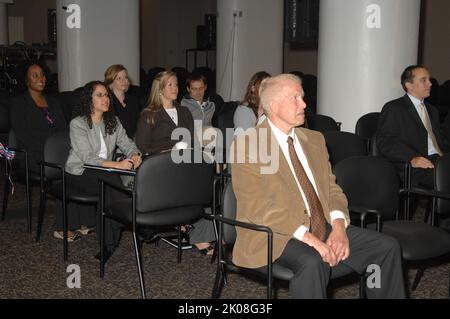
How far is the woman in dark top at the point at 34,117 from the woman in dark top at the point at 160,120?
34.4 inches

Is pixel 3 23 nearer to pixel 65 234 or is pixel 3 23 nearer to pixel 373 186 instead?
pixel 65 234

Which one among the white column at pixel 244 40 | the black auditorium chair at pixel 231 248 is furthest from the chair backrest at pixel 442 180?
the white column at pixel 244 40

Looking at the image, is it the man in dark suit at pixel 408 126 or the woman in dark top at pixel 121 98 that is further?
the woman in dark top at pixel 121 98

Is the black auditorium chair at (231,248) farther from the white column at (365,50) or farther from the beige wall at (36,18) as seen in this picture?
the beige wall at (36,18)

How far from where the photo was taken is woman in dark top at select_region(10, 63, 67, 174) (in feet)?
17.9

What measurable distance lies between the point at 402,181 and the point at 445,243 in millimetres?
1565

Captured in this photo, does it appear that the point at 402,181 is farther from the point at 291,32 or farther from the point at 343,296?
the point at 291,32

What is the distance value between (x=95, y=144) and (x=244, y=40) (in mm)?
5667

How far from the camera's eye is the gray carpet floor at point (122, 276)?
12.7 ft

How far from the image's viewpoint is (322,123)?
19.0 ft

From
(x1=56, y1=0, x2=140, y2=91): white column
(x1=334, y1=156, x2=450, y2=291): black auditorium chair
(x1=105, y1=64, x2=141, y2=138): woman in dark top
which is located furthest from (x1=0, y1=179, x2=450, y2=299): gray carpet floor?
(x1=56, y1=0, x2=140, y2=91): white column

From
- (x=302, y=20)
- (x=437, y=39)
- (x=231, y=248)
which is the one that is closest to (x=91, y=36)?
(x=302, y=20)

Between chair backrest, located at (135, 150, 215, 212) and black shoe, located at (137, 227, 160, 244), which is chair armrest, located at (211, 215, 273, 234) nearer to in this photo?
chair backrest, located at (135, 150, 215, 212)

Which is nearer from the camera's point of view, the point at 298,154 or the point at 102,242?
the point at 298,154
